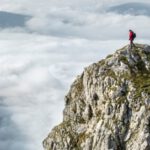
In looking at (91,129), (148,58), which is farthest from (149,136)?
(148,58)

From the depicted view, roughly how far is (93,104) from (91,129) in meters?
6.36

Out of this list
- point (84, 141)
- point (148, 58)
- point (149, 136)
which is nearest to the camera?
point (149, 136)

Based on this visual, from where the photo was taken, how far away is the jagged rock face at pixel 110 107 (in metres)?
128

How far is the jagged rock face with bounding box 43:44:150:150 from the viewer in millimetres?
128250

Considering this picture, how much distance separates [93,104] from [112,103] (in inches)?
300

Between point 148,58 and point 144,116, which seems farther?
point 148,58

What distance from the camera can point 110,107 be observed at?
433 ft

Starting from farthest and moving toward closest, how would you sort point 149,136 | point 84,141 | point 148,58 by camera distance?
point 148,58 → point 84,141 → point 149,136

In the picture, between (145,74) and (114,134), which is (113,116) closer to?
(114,134)

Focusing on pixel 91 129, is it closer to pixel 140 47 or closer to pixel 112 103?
pixel 112 103

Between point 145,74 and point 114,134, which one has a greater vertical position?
point 145,74

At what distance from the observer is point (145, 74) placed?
13888 centimetres

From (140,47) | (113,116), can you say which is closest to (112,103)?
(113,116)

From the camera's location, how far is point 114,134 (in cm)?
12900
